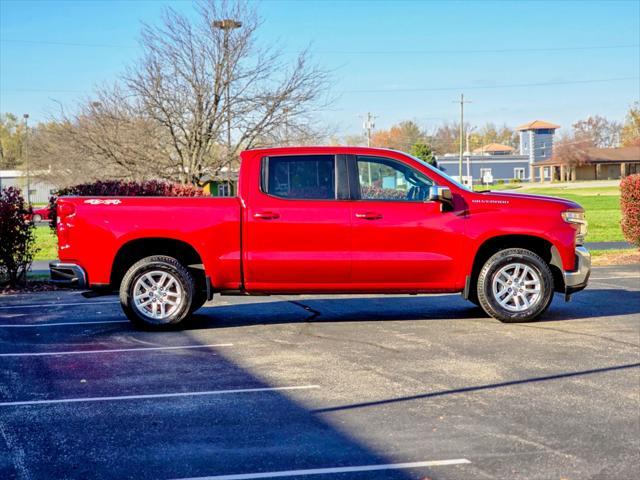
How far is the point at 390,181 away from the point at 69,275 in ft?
12.6

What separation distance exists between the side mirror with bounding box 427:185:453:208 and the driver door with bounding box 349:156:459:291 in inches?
3.3

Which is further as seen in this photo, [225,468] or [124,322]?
[124,322]

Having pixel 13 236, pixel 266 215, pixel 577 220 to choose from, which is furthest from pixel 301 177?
pixel 13 236

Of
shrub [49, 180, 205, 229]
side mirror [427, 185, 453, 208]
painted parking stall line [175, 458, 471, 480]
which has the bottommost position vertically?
painted parking stall line [175, 458, 471, 480]

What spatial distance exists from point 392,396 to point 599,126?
142456mm

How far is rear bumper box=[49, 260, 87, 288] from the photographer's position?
927cm

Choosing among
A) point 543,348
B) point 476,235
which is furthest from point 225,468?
point 476,235

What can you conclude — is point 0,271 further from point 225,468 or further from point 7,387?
point 225,468

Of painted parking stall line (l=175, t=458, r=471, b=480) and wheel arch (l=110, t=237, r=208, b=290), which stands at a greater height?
wheel arch (l=110, t=237, r=208, b=290)

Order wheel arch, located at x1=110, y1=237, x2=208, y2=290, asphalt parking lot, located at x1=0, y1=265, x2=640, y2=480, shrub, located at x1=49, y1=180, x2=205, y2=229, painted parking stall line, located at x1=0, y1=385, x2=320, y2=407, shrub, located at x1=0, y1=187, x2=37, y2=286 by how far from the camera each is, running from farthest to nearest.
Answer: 1. shrub, located at x1=49, y1=180, x2=205, y2=229
2. shrub, located at x1=0, y1=187, x2=37, y2=286
3. wheel arch, located at x1=110, y1=237, x2=208, y2=290
4. painted parking stall line, located at x1=0, y1=385, x2=320, y2=407
5. asphalt parking lot, located at x1=0, y1=265, x2=640, y2=480

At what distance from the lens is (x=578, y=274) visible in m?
9.53

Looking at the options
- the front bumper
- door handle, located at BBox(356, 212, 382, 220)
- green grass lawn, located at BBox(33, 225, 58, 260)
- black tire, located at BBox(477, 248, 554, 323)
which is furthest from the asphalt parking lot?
green grass lawn, located at BBox(33, 225, 58, 260)

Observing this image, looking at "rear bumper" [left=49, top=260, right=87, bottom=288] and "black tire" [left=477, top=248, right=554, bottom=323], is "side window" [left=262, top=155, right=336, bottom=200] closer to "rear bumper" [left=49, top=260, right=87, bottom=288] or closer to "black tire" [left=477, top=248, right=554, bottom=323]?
"black tire" [left=477, top=248, right=554, bottom=323]

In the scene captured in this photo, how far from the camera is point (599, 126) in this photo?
139125 mm
